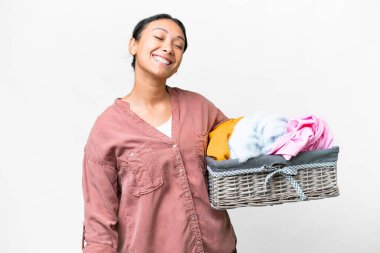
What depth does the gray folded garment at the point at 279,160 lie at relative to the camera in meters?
1.57

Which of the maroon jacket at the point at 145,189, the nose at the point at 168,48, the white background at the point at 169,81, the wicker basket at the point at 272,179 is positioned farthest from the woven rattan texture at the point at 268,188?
the white background at the point at 169,81

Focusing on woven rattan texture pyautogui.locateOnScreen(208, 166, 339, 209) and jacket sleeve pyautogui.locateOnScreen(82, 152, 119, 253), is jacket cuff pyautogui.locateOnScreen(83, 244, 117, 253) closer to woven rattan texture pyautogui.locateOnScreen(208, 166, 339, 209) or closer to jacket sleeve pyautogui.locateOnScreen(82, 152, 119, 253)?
jacket sleeve pyautogui.locateOnScreen(82, 152, 119, 253)

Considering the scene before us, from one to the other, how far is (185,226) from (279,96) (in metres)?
1.08

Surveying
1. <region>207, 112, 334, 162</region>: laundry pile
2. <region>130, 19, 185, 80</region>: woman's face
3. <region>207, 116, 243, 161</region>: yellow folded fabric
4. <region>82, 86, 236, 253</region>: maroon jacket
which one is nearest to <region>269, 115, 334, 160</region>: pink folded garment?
<region>207, 112, 334, 162</region>: laundry pile

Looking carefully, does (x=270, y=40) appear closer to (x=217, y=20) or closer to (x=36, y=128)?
(x=217, y=20)

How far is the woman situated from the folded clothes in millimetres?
153

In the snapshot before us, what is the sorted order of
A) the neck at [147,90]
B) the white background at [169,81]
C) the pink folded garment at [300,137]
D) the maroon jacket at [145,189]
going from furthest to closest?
1. the white background at [169,81]
2. the neck at [147,90]
3. the maroon jacket at [145,189]
4. the pink folded garment at [300,137]

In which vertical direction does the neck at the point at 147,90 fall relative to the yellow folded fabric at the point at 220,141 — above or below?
above

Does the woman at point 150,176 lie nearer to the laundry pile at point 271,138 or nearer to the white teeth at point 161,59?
the white teeth at point 161,59

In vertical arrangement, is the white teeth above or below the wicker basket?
above

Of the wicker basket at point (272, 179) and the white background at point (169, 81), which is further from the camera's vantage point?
the white background at point (169, 81)

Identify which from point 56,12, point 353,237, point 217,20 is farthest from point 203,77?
point 353,237

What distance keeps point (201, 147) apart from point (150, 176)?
0.19 m

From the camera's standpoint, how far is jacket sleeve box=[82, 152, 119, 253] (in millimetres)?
1668
